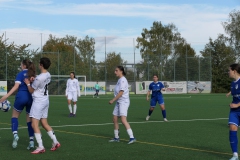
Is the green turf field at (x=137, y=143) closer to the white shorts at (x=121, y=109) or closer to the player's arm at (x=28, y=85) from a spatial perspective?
the white shorts at (x=121, y=109)

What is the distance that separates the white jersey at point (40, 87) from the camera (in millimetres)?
10797

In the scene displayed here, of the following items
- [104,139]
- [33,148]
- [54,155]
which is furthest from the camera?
[104,139]

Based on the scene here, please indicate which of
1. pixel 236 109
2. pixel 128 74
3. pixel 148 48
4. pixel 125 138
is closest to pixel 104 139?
pixel 125 138

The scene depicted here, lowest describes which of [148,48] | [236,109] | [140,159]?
[140,159]

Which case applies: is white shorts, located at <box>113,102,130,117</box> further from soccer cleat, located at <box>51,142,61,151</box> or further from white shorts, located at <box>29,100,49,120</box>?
white shorts, located at <box>29,100,49,120</box>

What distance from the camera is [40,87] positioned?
428 inches

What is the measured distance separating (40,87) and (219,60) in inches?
2587

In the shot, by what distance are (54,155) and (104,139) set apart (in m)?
3.01

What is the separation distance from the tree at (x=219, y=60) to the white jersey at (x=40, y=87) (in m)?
59.0

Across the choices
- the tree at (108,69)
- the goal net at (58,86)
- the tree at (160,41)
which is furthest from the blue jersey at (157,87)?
the tree at (160,41)

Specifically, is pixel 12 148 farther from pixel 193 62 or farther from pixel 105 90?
pixel 193 62

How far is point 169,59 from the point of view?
6569cm

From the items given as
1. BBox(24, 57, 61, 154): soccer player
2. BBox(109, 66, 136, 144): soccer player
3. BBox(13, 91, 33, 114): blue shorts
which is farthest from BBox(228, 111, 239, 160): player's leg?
BBox(13, 91, 33, 114): blue shorts

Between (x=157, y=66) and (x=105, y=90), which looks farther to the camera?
(x=157, y=66)
